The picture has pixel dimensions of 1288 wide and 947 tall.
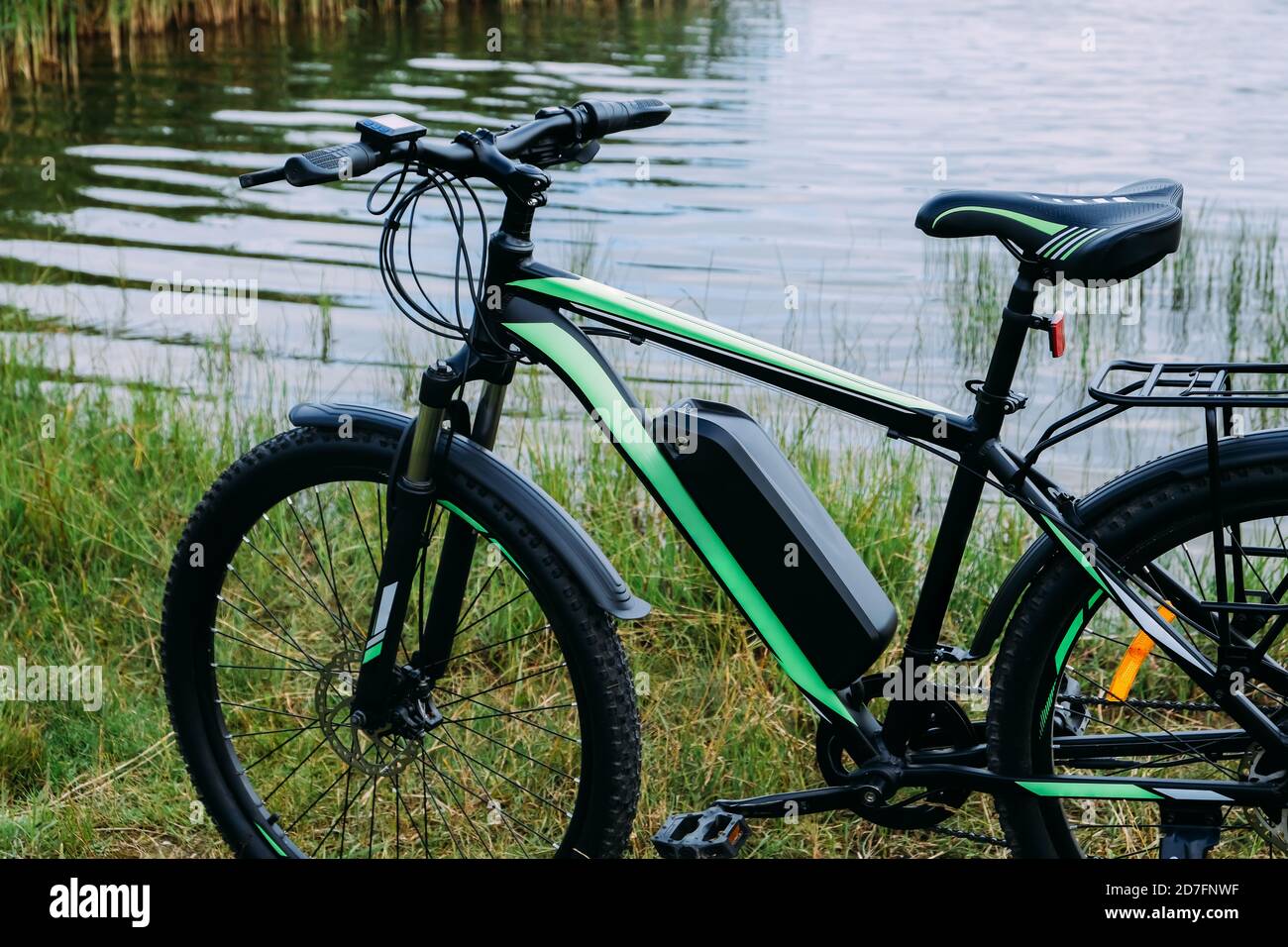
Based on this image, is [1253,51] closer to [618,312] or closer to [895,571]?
[895,571]

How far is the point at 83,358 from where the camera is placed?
257 inches

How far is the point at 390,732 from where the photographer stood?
2.62m

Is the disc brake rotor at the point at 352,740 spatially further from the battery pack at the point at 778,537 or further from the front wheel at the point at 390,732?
the battery pack at the point at 778,537

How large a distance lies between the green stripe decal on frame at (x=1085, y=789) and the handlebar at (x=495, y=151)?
1.32 metres

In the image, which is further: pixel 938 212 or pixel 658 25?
pixel 658 25

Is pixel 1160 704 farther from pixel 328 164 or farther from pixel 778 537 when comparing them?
pixel 328 164

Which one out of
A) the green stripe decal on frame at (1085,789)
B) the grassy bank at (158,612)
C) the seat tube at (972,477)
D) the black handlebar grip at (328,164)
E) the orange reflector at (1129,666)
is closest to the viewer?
the black handlebar grip at (328,164)

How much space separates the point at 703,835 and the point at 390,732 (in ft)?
1.98

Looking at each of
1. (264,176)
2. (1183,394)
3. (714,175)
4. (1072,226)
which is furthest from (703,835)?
(714,175)

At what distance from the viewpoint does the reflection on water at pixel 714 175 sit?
6629 millimetres

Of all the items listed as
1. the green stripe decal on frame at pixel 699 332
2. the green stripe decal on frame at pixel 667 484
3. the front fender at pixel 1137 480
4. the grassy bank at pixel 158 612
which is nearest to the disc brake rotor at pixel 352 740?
the grassy bank at pixel 158 612
